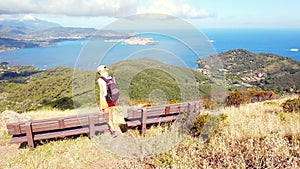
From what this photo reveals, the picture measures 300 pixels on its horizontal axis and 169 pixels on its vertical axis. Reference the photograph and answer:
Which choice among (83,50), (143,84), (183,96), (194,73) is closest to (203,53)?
(194,73)

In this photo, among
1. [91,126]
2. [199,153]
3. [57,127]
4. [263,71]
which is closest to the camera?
[199,153]

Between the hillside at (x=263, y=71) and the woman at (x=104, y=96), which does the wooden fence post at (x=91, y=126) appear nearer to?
the woman at (x=104, y=96)

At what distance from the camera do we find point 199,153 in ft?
12.8

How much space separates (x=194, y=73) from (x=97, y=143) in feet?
9.71

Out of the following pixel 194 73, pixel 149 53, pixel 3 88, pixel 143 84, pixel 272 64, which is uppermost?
pixel 149 53

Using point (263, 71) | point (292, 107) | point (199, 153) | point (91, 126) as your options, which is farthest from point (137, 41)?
point (263, 71)

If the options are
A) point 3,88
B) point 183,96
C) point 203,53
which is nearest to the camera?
point 203,53

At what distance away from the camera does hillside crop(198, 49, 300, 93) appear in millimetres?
81000

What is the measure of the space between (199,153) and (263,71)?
11573cm

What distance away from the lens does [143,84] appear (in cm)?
697

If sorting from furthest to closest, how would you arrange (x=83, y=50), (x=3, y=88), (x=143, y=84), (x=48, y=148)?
(x=3, y=88)
(x=143, y=84)
(x=83, y=50)
(x=48, y=148)

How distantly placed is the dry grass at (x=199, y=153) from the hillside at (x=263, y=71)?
72.2m

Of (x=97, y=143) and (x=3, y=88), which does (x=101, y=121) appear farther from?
(x=3, y=88)

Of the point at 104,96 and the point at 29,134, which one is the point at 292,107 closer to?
the point at 104,96
